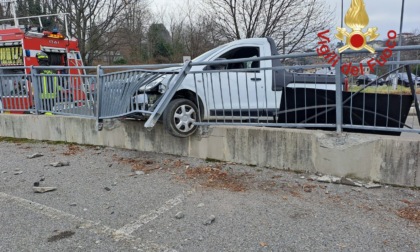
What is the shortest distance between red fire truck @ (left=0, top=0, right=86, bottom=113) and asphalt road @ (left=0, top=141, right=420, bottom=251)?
8.50 feet

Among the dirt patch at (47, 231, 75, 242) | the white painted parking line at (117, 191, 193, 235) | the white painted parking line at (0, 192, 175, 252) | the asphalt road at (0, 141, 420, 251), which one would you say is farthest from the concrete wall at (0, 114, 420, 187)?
the dirt patch at (47, 231, 75, 242)

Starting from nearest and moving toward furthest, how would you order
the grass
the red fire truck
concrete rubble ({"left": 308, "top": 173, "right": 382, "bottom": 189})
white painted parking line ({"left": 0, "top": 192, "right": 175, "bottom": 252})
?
1. white painted parking line ({"left": 0, "top": 192, "right": 175, "bottom": 252})
2. concrete rubble ({"left": 308, "top": 173, "right": 382, "bottom": 189})
3. the grass
4. the red fire truck

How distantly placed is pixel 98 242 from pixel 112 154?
314 centimetres

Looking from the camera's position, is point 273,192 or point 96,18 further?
point 96,18

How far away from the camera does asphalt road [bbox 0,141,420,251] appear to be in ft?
9.66

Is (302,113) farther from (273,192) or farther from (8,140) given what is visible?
(8,140)

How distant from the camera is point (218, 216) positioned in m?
3.46

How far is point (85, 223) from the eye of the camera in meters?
3.39

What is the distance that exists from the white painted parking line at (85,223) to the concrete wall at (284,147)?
2.32 meters

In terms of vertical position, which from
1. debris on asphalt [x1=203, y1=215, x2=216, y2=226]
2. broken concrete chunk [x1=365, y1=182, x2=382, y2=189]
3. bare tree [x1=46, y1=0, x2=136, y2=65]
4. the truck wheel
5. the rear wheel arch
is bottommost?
debris on asphalt [x1=203, y1=215, x2=216, y2=226]

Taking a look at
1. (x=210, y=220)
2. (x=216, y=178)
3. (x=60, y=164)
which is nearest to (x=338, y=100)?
(x=216, y=178)

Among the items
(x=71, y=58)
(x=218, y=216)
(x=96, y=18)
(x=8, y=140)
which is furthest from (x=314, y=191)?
(x=96, y=18)

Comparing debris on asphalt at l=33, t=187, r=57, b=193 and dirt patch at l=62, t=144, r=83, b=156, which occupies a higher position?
dirt patch at l=62, t=144, r=83, b=156

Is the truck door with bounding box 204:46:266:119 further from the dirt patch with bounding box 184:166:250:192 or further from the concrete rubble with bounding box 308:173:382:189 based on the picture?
the concrete rubble with bounding box 308:173:382:189
